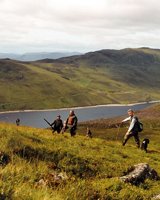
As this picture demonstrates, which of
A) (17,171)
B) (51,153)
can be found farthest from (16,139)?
(17,171)

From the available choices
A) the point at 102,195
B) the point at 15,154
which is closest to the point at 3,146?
the point at 15,154

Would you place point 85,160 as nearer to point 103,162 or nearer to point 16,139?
point 103,162

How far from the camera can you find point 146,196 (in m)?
14.3

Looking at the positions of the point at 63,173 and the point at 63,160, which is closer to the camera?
the point at 63,173

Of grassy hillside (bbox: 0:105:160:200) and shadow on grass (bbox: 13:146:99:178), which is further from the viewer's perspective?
shadow on grass (bbox: 13:146:99:178)

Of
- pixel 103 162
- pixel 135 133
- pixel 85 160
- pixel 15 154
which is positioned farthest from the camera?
pixel 135 133

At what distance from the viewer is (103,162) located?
793 inches

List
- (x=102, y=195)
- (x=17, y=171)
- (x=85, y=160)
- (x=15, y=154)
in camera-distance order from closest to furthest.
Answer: (x=17, y=171) < (x=102, y=195) < (x=15, y=154) < (x=85, y=160)

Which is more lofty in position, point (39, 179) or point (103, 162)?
point (39, 179)

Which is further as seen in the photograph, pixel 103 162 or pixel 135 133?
pixel 135 133

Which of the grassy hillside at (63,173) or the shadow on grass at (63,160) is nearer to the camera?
the grassy hillside at (63,173)

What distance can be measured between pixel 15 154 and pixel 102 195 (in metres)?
4.60

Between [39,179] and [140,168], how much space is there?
6.70 m

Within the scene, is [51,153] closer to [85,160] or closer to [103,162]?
[85,160]
